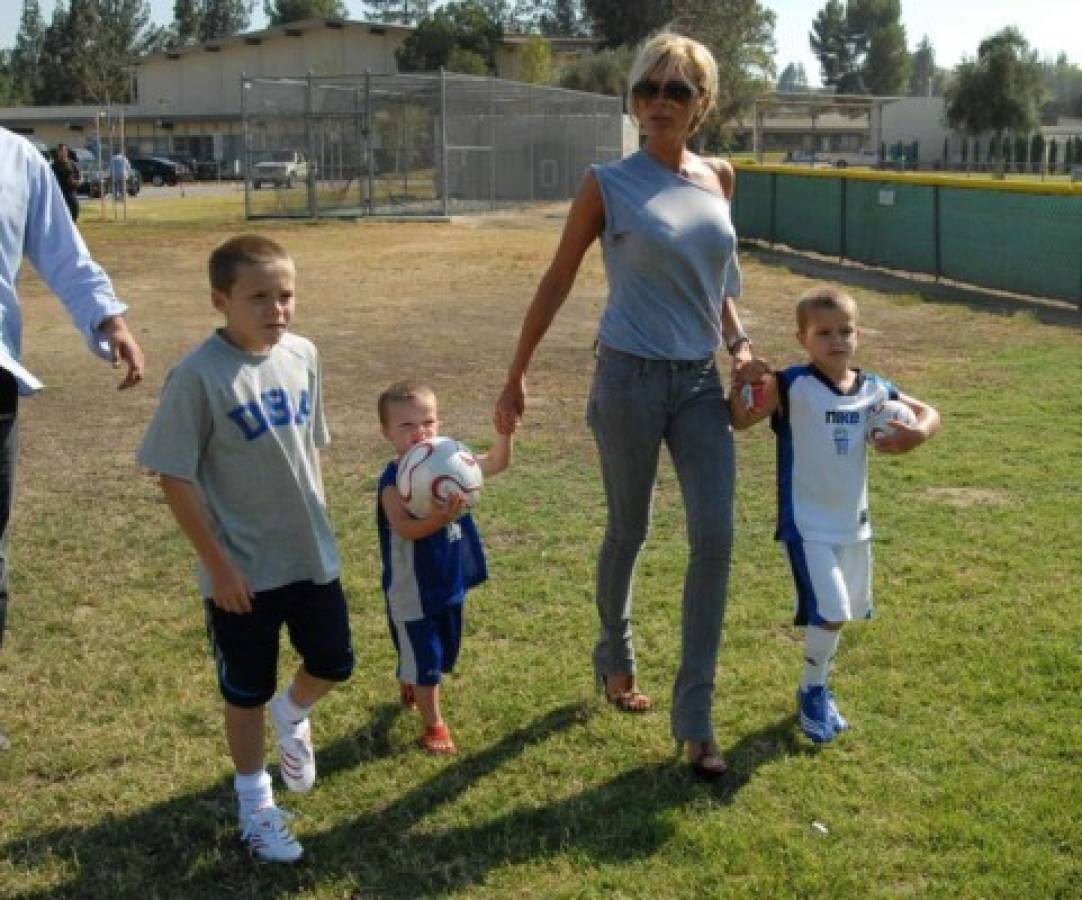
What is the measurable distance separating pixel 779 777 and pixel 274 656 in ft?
4.60

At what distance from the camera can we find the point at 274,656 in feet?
10.5

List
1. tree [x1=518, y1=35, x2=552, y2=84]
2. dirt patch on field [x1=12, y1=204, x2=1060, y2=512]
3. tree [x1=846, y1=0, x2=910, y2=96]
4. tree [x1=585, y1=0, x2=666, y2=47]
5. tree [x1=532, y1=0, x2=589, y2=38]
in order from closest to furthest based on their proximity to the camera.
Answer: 1. dirt patch on field [x1=12, y1=204, x2=1060, y2=512]
2. tree [x1=518, y1=35, x2=552, y2=84]
3. tree [x1=585, y1=0, x2=666, y2=47]
4. tree [x1=532, y1=0, x2=589, y2=38]
5. tree [x1=846, y1=0, x2=910, y2=96]

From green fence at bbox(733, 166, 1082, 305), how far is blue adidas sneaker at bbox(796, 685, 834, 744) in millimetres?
10700

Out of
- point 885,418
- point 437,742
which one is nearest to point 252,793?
point 437,742

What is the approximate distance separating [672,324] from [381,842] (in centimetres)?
153

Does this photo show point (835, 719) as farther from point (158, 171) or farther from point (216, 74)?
point (216, 74)

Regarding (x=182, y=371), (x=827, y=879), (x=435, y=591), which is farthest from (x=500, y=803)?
(x=182, y=371)

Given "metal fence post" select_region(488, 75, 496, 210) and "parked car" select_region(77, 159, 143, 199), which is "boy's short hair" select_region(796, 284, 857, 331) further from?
"parked car" select_region(77, 159, 143, 199)

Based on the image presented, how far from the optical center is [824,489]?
369 centimetres

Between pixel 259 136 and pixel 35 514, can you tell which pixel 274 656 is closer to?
pixel 35 514

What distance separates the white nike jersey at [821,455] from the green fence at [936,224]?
417 inches

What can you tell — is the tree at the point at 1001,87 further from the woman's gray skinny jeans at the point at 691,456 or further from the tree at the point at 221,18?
the tree at the point at 221,18

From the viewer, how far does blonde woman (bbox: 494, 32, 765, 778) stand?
3459mm

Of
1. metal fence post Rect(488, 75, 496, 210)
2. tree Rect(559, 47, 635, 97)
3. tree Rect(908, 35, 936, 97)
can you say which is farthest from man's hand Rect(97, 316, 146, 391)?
tree Rect(908, 35, 936, 97)
